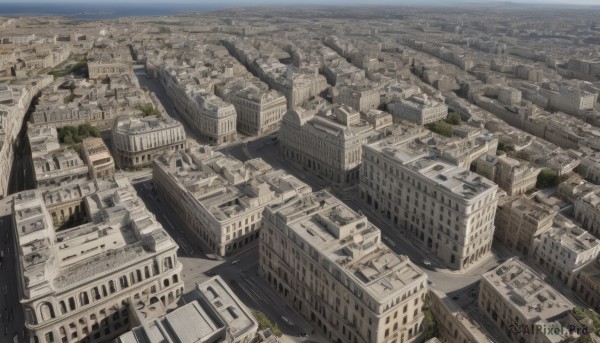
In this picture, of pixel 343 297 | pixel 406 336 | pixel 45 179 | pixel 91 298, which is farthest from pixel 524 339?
pixel 45 179

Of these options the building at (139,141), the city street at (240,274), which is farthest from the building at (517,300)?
the building at (139,141)

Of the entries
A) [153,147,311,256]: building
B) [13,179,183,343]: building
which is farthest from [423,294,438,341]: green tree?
[13,179,183,343]: building

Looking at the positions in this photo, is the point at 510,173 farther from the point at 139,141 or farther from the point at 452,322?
the point at 139,141

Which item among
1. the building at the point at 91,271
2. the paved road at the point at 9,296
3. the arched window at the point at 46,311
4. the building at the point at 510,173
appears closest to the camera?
the arched window at the point at 46,311

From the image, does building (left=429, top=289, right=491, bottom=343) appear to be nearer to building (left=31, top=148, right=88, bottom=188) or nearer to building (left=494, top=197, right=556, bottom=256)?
building (left=494, top=197, right=556, bottom=256)

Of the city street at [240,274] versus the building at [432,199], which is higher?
the building at [432,199]

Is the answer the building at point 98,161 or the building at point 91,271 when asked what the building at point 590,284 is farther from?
the building at point 98,161

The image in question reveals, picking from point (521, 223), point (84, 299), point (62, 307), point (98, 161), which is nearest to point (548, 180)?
point (521, 223)
